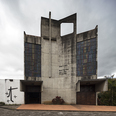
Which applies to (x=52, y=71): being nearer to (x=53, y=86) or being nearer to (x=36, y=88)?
(x=53, y=86)

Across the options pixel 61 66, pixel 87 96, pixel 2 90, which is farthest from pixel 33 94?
pixel 87 96

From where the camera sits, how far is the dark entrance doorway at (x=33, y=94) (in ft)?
49.2

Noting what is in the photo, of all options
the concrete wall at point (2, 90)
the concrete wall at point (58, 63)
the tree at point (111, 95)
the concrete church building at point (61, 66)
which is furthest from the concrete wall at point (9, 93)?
the tree at point (111, 95)

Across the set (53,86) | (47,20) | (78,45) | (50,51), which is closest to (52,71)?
(53,86)

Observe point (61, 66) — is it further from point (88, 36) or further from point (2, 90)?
point (2, 90)

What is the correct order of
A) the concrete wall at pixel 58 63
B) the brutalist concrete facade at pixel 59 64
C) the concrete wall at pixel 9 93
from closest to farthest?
the brutalist concrete facade at pixel 59 64, the concrete wall at pixel 58 63, the concrete wall at pixel 9 93

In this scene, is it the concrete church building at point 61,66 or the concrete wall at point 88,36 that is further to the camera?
the concrete church building at point 61,66

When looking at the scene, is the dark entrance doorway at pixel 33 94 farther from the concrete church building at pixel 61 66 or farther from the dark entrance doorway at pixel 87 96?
the dark entrance doorway at pixel 87 96

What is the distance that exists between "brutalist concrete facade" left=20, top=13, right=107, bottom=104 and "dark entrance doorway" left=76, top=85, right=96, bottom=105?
40cm

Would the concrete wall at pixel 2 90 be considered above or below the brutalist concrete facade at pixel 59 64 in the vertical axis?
below

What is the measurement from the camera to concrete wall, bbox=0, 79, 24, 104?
612 inches

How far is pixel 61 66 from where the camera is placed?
1566cm

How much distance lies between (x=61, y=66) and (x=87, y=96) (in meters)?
7.16

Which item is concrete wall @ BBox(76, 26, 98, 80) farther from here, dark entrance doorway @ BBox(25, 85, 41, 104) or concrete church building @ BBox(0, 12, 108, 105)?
dark entrance doorway @ BBox(25, 85, 41, 104)
